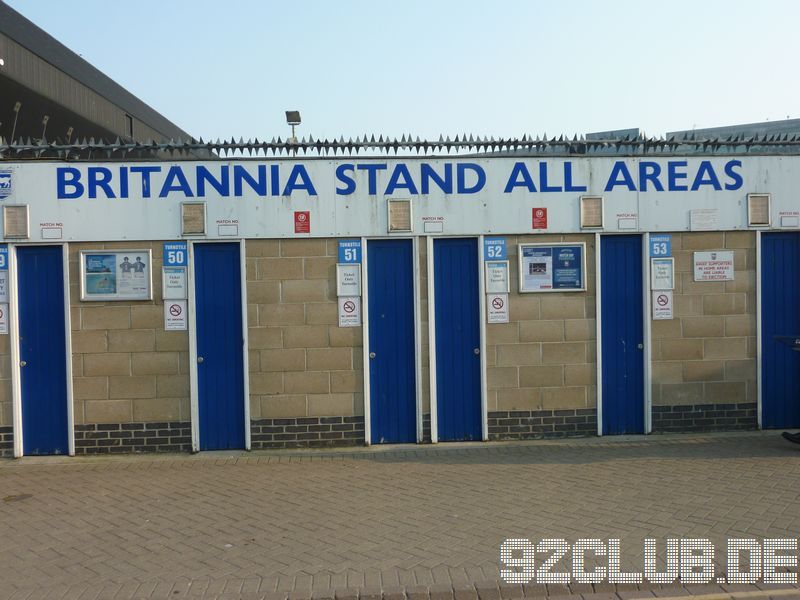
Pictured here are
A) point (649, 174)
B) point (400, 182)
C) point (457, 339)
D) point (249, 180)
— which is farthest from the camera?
point (649, 174)

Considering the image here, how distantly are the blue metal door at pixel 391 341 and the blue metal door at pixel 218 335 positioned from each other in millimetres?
1541

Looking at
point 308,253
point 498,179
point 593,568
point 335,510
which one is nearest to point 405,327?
point 308,253

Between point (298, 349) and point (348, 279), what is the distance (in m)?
1.00

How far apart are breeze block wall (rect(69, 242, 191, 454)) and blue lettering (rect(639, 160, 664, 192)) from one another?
5.68 meters

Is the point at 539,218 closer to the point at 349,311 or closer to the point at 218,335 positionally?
the point at 349,311

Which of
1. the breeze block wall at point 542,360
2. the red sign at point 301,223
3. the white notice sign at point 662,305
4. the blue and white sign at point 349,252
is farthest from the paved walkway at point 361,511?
the red sign at point 301,223

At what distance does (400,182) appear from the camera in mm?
8805

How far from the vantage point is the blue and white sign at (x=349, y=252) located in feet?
28.7

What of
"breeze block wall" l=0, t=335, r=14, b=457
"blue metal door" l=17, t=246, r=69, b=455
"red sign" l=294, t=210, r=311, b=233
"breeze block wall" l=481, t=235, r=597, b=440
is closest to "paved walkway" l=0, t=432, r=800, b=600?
"breeze block wall" l=0, t=335, r=14, b=457

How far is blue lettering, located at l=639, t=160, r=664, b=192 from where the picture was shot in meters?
9.04

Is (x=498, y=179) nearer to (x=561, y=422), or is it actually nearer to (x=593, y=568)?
(x=561, y=422)

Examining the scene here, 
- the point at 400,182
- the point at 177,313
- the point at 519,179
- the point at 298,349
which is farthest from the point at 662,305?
the point at 177,313

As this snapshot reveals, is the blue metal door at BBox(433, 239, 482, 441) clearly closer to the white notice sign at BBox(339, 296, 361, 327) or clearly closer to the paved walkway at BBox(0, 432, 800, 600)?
the paved walkway at BBox(0, 432, 800, 600)

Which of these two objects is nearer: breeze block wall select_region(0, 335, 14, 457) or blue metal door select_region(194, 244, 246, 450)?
breeze block wall select_region(0, 335, 14, 457)
